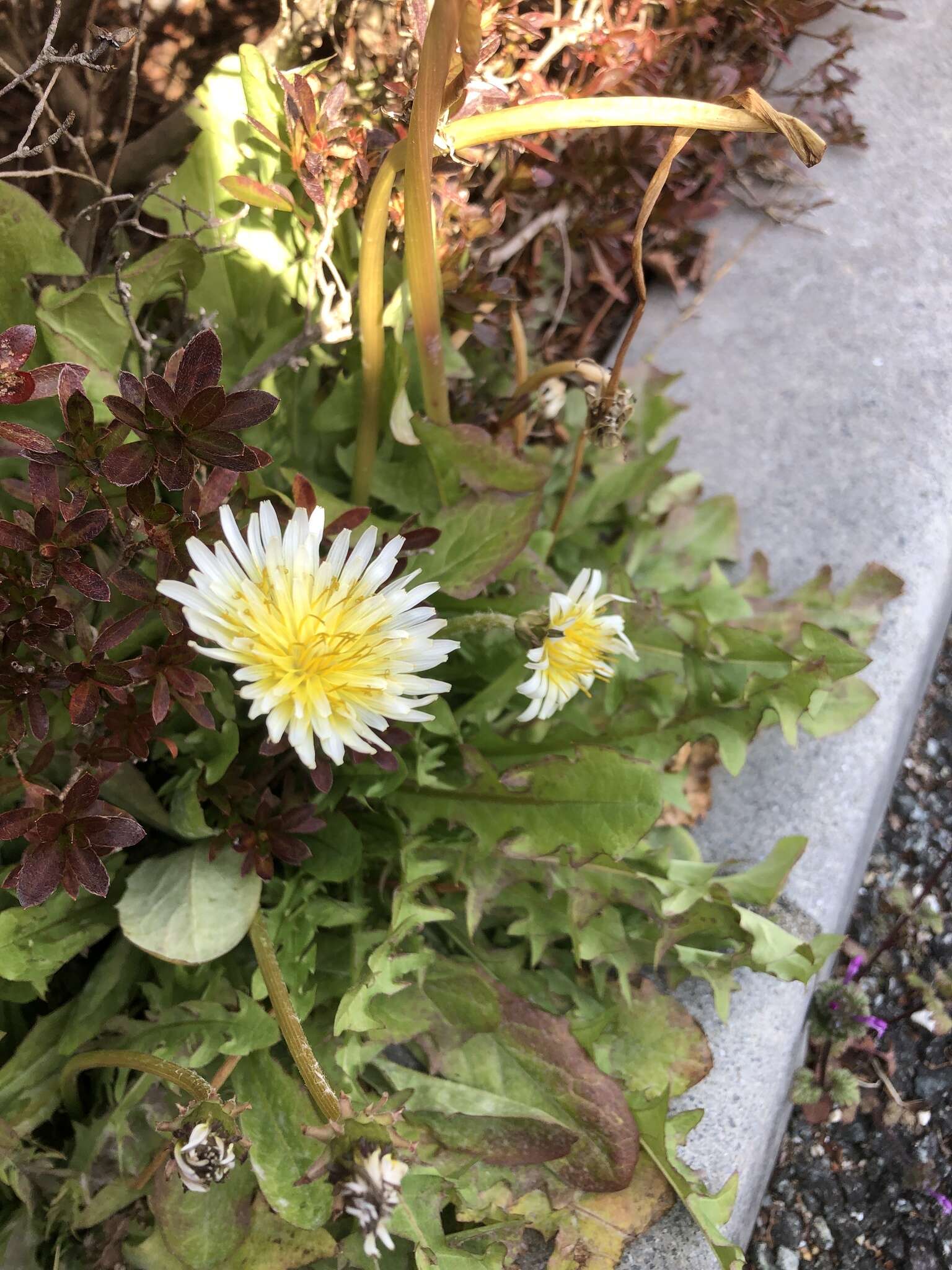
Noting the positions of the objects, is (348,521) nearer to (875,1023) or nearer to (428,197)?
(428,197)

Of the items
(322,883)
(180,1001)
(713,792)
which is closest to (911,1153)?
(713,792)

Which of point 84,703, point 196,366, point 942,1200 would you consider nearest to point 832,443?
point 942,1200

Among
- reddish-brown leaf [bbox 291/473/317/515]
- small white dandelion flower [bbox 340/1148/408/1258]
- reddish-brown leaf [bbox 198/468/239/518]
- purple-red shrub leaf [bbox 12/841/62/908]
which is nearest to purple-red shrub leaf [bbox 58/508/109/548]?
reddish-brown leaf [bbox 198/468/239/518]

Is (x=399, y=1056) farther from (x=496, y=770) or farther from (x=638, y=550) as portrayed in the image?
(x=638, y=550)

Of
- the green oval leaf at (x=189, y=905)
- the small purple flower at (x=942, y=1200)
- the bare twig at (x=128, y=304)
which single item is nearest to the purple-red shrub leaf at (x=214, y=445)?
the bare twig at (x=128, y=304)

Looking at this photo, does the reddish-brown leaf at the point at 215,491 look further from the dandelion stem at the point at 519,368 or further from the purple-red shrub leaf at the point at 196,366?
the dandelion stem at the point at 519,368

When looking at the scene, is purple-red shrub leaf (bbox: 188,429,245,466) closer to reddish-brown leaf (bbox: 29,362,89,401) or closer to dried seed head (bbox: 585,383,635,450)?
reddish-brown leaf (bbox: 29,362,89,401)

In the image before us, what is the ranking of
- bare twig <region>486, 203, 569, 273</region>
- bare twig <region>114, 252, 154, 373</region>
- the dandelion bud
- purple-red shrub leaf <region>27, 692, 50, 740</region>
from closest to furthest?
purple-red shrub leaf <region>27, 692, 50, 740</region> < bare twig <region>114, 252, 154, 373</region> < the dandelion bud < bare twig <region>486, 203, 569, 273</region>
